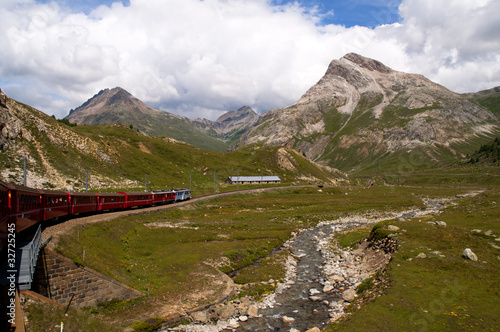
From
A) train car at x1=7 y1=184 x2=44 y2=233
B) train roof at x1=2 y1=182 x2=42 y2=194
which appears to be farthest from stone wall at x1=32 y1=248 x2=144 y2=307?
train roof at x1=2 y1=182 x2=42 y2=194

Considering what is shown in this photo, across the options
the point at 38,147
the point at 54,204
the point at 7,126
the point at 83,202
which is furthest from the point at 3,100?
the point at 54,204

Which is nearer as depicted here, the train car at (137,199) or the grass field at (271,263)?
the grass field at (271,263)

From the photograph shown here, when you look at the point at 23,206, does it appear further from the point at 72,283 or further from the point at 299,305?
the point at 299,305

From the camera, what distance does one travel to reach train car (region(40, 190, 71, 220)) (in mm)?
34147

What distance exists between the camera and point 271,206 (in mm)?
98562

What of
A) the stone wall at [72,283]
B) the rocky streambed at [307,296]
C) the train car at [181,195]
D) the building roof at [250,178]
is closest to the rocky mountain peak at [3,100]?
the train car at [181,195]

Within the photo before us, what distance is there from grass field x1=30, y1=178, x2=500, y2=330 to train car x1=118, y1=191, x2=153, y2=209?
549 cm

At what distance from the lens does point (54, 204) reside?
37.1 m

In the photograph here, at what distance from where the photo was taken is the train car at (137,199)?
Answer: 65812 mm

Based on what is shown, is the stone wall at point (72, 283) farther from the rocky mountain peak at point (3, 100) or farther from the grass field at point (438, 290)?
the rocky mountain peak at point (3, 100)

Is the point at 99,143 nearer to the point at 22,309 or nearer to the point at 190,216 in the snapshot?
the point at 190,216

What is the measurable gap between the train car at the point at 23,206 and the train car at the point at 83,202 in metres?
11.7

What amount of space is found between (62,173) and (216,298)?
90287 mm

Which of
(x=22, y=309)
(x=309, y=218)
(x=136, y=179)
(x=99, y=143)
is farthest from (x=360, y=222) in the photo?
(x=99, y=143)
